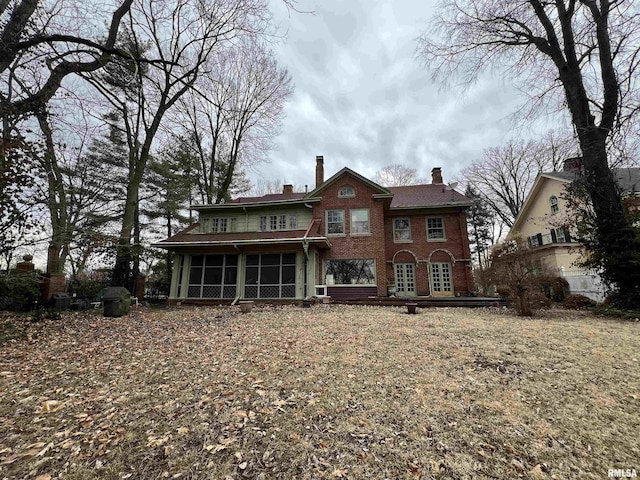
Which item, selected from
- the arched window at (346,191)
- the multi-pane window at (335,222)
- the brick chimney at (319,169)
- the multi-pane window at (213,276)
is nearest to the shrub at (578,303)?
the multi-pane window at (335,222)

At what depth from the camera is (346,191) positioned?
15.7 m

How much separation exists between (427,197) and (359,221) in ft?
18.8

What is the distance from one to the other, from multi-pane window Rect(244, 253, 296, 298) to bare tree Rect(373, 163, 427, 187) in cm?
1882

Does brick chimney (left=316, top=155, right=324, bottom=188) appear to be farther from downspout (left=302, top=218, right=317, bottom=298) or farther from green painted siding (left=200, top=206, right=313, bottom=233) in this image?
downspout (left=302, top=218, right=317, bottom=298)

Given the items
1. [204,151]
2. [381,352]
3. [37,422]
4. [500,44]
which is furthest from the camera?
[204,151]

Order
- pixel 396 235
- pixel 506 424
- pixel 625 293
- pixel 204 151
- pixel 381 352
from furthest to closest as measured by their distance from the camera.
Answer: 1. pixel 204 151
2. pixel 396 235
3. pixel 625 293
4. pixel 381 352
5. pixel 506 424

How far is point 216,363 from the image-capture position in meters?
4.70

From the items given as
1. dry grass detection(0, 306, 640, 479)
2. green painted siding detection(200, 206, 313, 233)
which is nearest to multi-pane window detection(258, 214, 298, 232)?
green painted siding detection(200, 206, 313, 233)

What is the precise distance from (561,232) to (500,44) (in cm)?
1335

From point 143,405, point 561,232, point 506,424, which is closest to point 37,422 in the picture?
point 143,405

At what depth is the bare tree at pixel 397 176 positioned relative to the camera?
29531mm

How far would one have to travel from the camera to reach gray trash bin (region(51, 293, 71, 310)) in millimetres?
9906

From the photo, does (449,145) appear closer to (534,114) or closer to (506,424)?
(534,114)

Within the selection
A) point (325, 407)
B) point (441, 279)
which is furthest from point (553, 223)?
point (325, 407)
